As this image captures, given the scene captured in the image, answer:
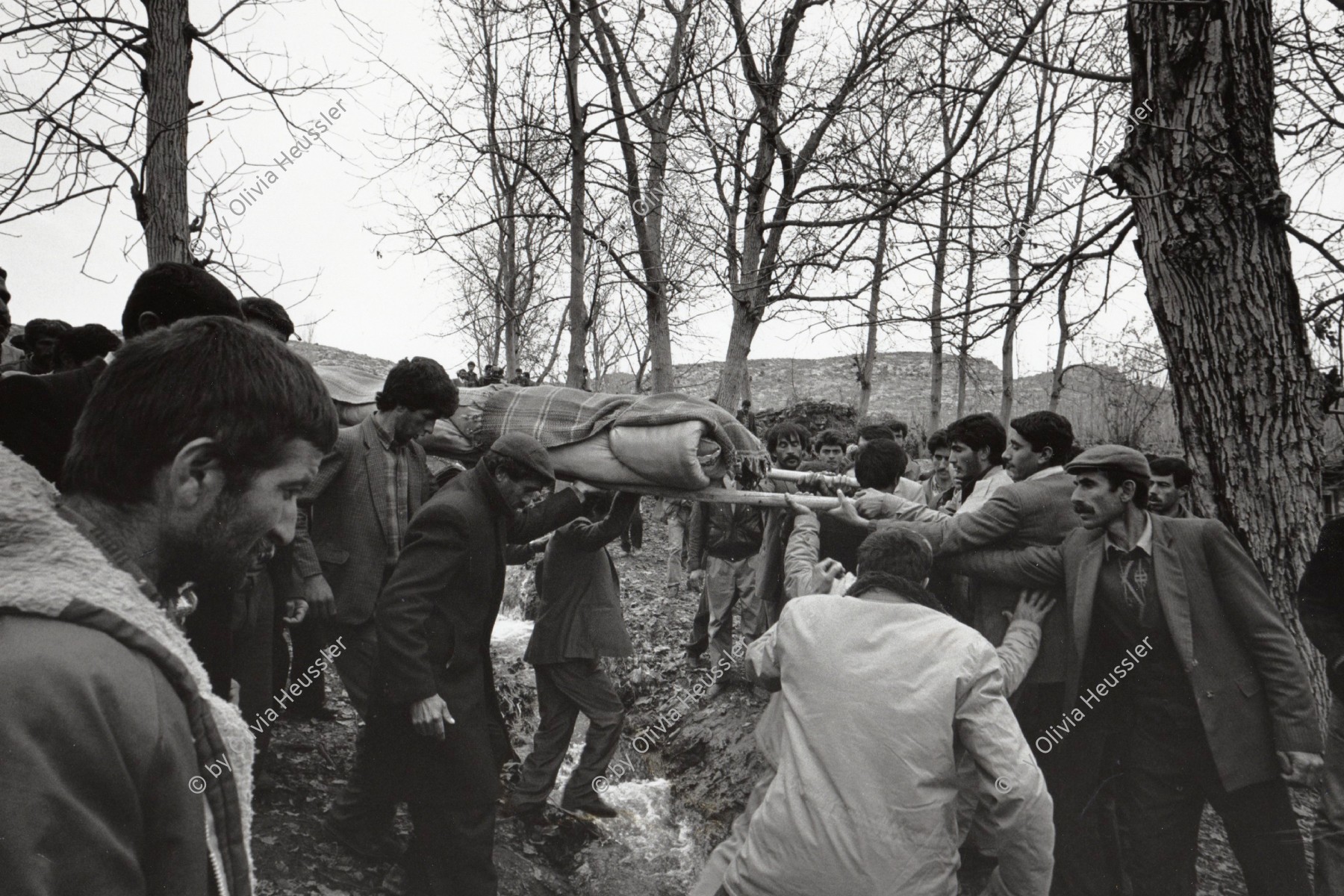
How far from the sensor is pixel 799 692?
230 centimetres

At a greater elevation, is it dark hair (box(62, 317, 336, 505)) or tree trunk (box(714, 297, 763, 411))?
tree trunk (box(714, 297, 763, 411))

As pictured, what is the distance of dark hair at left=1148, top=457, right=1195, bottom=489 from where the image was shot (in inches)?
177

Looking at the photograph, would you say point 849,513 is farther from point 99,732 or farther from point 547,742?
point 99,732

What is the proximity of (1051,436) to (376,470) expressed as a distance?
3.18 m

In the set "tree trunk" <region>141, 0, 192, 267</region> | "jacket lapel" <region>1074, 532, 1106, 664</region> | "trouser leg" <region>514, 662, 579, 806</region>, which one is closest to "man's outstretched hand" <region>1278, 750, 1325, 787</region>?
"jacket lapel" <region>1074, 532, 1106, 664</region>

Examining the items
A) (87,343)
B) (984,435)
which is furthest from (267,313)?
(984,435)

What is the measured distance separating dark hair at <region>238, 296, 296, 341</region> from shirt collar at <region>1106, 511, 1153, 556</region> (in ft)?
12.9

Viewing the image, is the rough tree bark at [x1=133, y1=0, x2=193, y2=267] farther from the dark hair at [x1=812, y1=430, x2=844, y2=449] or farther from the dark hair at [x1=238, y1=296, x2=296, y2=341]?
the dark hair at [x1=812, y1=430, x2=844, y2=449]

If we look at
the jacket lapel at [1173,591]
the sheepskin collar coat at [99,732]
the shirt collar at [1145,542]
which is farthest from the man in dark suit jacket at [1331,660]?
the sheepskin collar coat at [99,732]

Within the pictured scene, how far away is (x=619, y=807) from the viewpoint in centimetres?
528

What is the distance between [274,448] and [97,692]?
360mm

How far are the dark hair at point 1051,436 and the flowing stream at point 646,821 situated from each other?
304cm

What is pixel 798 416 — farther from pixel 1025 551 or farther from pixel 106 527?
pixel 106 527

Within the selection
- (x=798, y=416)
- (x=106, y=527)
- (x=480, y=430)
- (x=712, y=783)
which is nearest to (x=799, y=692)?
(x=106, y=527)
